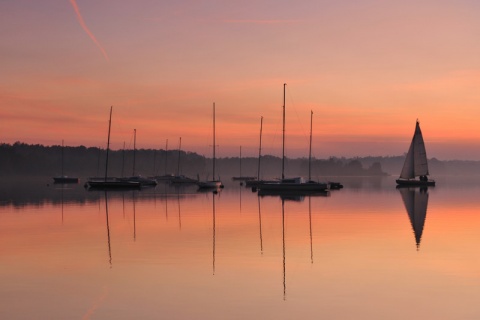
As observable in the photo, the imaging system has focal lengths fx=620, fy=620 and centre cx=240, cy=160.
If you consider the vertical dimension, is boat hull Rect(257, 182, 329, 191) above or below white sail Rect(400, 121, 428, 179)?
below

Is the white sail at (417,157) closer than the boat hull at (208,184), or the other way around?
the boat hull at (208,184)

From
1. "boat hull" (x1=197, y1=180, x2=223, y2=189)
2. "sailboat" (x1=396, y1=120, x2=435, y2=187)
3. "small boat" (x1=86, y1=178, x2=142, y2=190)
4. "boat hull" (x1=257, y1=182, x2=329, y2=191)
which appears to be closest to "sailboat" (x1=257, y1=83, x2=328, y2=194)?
"boat hull" (x1=257, y1=182, x2=329, y2=191)

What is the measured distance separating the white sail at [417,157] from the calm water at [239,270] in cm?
8139

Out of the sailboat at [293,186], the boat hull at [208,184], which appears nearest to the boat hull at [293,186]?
the sailboat at [293,186]

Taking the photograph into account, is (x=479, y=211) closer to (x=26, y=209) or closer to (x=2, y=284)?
(x=26, y=209)

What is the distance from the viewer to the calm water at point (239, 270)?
18.8 meters

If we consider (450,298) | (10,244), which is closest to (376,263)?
(450,298)

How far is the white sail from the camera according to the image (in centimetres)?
12631

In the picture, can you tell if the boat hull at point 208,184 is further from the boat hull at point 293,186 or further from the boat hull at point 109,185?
the boat hull at point 293,186

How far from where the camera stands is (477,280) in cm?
2342

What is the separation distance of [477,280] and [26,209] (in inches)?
1975

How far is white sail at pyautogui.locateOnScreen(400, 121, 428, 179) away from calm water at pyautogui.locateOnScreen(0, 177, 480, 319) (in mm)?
81393

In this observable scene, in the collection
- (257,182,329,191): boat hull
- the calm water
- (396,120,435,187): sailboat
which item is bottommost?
the calm water

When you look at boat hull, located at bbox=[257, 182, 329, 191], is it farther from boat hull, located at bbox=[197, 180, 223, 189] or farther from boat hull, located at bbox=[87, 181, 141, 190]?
boat hull, located at bbox=[87, 181, 141, 190]
